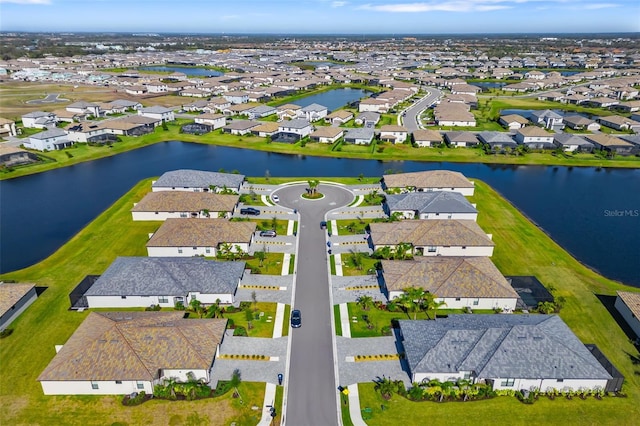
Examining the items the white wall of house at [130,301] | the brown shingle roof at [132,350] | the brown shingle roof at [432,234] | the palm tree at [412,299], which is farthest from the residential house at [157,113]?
the palm tree at [412,299]

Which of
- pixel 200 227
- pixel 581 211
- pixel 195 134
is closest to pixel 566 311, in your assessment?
pixel 581 211

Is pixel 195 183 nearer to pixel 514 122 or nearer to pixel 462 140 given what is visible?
pixel 462 140

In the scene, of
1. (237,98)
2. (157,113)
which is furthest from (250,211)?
(237,98)

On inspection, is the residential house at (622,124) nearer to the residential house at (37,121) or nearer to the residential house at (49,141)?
the residential house at (49,141)

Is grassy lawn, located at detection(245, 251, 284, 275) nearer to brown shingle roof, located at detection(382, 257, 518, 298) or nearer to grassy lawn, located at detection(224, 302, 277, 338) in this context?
grassy lawn, located at detection(224, 302, 277, 338)

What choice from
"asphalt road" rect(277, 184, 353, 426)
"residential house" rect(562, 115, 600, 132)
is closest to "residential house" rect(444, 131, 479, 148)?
"residential house" rect(562, 115, 600, 132)

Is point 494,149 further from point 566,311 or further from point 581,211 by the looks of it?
point 566,311
